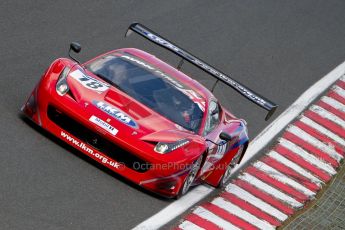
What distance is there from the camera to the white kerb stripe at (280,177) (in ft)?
40.9

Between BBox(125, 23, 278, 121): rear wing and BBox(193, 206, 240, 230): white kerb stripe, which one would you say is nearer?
BBox(193, 206, 240, 230): white kerb stripe

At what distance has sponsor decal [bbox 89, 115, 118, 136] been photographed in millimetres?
9648

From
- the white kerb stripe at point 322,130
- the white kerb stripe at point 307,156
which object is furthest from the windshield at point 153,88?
the white kerb stripe at point 322,130

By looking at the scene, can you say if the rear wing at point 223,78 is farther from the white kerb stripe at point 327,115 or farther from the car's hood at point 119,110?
the white kerb stripe at point 327,115

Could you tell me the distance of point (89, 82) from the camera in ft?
33.8

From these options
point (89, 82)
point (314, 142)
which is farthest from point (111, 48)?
point (89, 82)

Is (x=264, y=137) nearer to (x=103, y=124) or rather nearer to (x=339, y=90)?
(x=339, y=90)

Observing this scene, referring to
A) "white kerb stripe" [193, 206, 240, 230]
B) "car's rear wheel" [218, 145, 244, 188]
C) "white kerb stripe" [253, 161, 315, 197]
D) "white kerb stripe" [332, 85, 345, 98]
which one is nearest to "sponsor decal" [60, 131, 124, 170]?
"white kerb stripe" [193, 206, 240, 230]

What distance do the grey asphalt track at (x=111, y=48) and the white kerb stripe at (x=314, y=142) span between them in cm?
53

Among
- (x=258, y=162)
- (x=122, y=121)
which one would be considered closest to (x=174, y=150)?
(x=122, y=121)

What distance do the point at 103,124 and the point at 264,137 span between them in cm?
481

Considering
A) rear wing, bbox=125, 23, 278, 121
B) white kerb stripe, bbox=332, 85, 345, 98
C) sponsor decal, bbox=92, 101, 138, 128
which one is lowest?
white kerb stripe, bbox=332, 85, 345, 98

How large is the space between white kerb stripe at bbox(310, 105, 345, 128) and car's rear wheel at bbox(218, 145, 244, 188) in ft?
12.2

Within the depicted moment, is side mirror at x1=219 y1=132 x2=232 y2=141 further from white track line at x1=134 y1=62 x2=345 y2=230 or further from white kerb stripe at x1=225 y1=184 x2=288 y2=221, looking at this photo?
white kerb stripe at x1=225 y1=184 x2=288 y2=221
